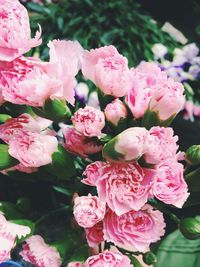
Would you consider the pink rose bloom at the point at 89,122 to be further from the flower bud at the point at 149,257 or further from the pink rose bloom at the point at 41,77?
the flower bud at the point at 149,257

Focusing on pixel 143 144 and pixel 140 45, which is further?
pixel 140 45

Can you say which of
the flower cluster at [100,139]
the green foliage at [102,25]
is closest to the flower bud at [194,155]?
the flower cluster at [100,139]

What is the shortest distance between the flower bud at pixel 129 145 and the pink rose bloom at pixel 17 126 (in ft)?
0.28

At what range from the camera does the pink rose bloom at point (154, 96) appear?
1.58 feet

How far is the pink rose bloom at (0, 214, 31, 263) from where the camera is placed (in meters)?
0.46

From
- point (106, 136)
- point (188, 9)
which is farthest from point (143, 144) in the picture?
point (188, 9)

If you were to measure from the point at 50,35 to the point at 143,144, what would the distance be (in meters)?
1.15

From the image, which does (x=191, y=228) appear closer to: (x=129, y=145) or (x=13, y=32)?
(x=129, y=145)

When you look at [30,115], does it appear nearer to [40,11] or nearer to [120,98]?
[120,98]

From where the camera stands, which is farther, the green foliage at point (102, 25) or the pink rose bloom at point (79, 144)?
the green foliage at point (102, 25)

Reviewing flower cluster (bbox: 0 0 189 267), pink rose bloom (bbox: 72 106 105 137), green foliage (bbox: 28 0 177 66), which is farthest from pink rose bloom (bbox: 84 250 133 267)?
green foliage (bbox: 28 0 177 66)

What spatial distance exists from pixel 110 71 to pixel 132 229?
14 cm

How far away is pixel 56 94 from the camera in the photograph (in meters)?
0.48

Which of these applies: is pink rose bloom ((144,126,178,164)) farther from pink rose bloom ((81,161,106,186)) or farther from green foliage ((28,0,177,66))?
green foliage ((28,0,177,66))
